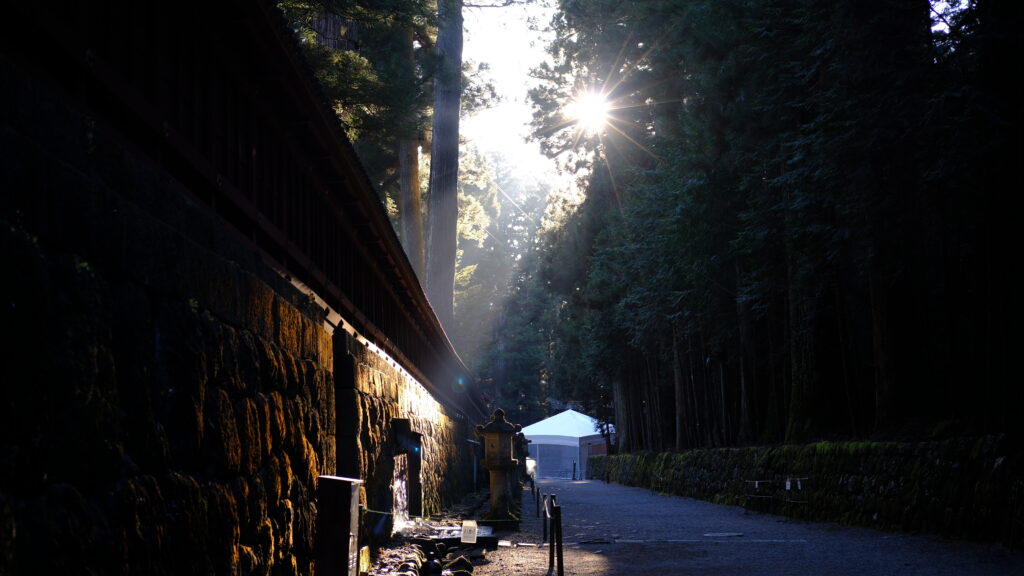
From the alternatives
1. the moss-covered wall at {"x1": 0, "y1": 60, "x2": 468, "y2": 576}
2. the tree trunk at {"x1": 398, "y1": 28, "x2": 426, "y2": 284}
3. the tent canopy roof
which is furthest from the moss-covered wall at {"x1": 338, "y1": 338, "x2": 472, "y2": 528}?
the tent canopy roof

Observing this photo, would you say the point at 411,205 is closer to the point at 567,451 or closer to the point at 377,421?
the point at 377,421

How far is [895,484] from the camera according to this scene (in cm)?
1375

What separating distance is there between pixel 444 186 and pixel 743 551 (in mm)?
15358

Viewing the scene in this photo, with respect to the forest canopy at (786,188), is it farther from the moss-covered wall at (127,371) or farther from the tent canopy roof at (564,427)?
the tent canopy roof at (564,427)

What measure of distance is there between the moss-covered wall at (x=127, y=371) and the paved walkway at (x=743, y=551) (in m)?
5.43

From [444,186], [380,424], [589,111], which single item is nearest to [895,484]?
[380,424]

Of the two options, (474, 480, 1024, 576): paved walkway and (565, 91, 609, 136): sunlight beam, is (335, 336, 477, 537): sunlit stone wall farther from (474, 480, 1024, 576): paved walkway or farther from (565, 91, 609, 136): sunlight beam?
(565, 91, 609, 136): sunlight beam

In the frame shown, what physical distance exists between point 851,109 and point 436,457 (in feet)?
28.9

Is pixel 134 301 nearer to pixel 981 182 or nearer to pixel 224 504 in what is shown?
pixel 224 504

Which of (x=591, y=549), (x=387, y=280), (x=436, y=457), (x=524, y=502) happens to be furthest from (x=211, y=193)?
(x=524, y=502)

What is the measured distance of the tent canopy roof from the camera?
48.6 m

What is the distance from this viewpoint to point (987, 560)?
989 cm

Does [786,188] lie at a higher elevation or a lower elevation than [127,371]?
higher

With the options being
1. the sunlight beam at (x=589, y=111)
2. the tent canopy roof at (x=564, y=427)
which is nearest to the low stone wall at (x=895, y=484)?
the sunlight beam at (x=589, y=111)
